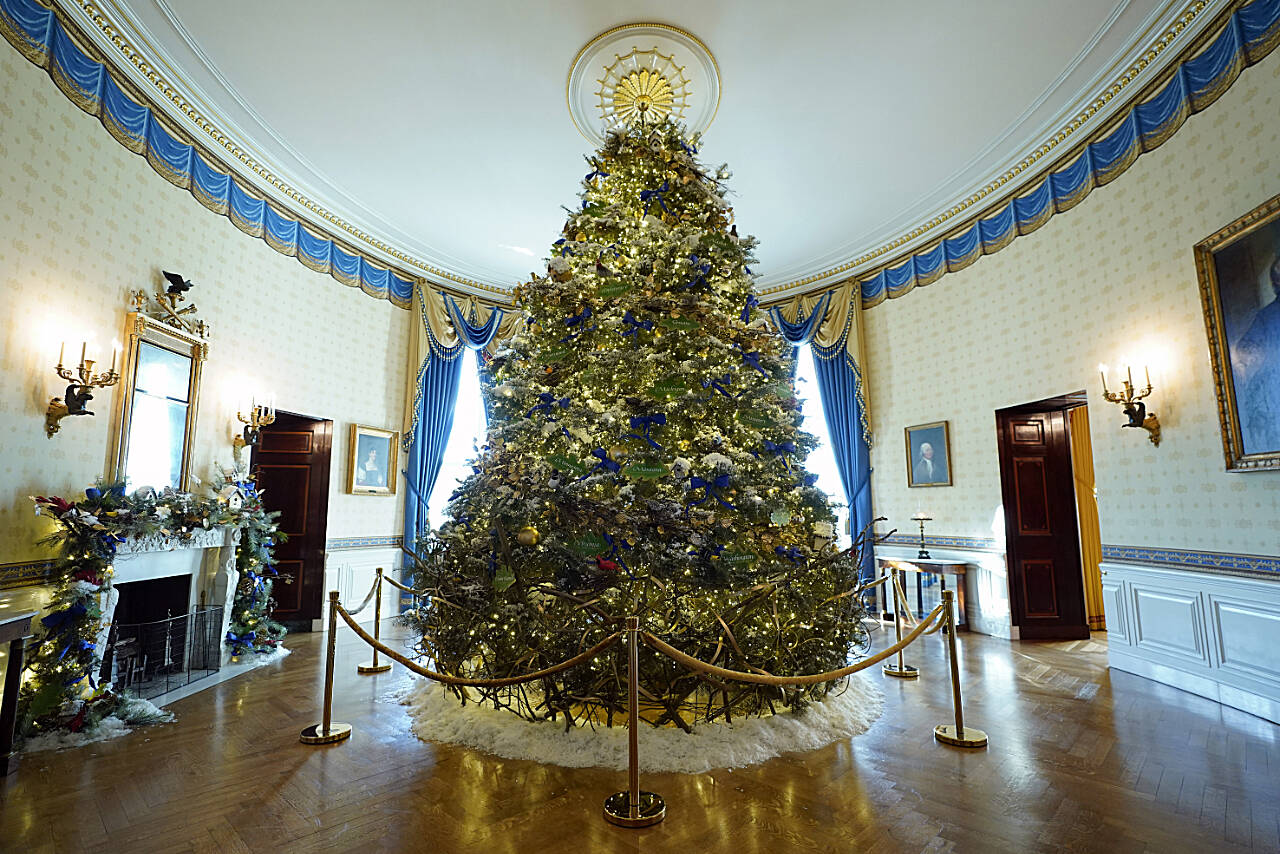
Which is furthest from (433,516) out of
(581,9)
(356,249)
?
(581,9)

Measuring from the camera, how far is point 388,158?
7.30 meters

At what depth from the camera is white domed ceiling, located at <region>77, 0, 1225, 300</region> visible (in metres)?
5.29

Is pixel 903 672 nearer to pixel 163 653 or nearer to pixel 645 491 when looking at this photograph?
pixel 645 491

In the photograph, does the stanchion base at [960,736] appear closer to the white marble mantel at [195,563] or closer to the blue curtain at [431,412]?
the white marble mantel at [195,563]

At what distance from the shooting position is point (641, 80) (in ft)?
20.0

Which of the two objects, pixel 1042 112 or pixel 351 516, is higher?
pixel 1042 112

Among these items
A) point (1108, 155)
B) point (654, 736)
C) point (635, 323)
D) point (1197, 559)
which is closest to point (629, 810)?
point (654, 736)

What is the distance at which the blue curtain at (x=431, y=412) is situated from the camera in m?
9.50

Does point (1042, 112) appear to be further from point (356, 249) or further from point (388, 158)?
point (356, 249)

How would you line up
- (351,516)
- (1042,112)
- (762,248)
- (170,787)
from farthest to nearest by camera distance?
1. (762,248)
2. (351,516)
3. (1042,112)
4. (170,787)

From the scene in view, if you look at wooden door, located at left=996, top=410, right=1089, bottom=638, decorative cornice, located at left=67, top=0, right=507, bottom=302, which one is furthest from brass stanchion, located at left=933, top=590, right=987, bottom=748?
decorative cornice, located at left=67, top=0, right=507, bottom=302

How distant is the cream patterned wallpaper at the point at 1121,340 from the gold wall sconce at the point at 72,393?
8865mm

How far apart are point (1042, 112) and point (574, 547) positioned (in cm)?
668

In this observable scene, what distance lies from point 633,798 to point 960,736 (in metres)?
2.24
